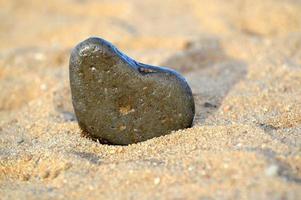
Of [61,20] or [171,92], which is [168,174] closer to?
[171,92]

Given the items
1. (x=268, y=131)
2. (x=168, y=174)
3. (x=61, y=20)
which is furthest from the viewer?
(x=61, y=20)

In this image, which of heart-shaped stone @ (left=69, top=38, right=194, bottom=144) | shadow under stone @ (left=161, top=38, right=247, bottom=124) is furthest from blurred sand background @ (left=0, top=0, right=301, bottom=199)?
heart-shaped stone @ (left=69, top=38, right=194, bottom=144)

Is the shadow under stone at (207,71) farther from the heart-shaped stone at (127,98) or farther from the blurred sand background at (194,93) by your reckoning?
the heart-shaped stone at (127,98)

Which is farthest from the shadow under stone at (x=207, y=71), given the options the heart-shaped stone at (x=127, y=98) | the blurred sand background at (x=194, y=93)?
the heart-shaped stone at (x=127, y=98)

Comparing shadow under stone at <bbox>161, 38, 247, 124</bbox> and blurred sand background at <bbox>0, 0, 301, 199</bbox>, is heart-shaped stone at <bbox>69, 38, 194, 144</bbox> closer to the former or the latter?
blurred sand background at <bbox>0, 0, 301, 199</bbox>

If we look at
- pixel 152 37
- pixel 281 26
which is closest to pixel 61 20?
pixel 152 37
